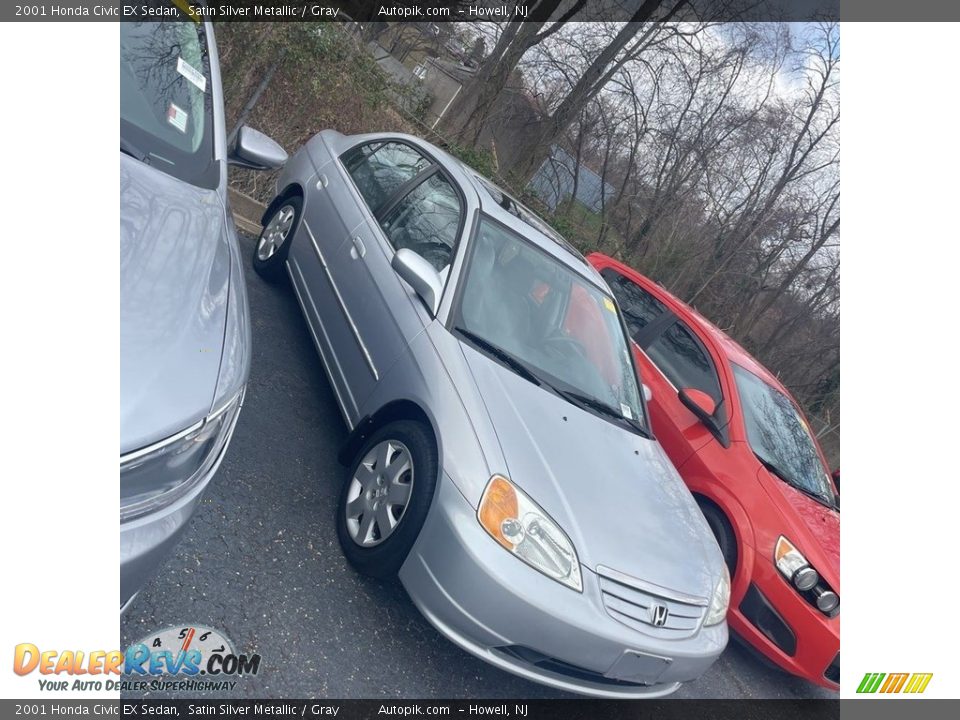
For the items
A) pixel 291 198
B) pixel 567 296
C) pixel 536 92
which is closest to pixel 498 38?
pixel 536 92

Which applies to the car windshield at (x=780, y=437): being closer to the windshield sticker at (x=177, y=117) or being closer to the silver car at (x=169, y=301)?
the silver car at (x=169, y=301)

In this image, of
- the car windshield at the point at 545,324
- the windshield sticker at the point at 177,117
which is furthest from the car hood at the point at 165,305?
the car windshield at the point at 545,324

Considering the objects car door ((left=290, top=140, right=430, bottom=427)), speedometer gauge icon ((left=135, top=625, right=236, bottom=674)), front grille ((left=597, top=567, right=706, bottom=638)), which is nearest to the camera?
speedometer gauge icon ((left=135, top=625, right=236, bottom=674))

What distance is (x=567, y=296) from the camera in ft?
13.2

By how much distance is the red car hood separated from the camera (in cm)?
411

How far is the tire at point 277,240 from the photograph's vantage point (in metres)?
4.70

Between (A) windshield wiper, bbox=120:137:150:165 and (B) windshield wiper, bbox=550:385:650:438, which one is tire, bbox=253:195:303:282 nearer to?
(A) windshield wiper, bbox=120:137:150:165

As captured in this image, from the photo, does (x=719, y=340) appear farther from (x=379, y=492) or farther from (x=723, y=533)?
(x=379, y=492)

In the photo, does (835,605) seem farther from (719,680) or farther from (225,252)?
(225,252)

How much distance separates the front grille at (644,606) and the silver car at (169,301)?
1.50m

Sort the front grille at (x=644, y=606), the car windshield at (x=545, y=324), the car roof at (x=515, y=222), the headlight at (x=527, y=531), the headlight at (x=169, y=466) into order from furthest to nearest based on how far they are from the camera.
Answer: the car roof at (x=515, y=222)
the car windshield at (x=545, y=324)
the front grille at (x=644, y=606)
the headlight at (x=527, y=531)
the headlight at (x=169, y=466)

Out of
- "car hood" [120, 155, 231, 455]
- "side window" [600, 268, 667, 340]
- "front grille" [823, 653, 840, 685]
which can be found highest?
"side window" [600, 268, 667, 340]

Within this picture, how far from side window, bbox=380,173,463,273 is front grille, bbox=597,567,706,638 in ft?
5.51

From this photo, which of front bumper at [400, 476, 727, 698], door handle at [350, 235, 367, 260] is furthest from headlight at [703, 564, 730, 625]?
door handle at [350, 235, 367, 260]
